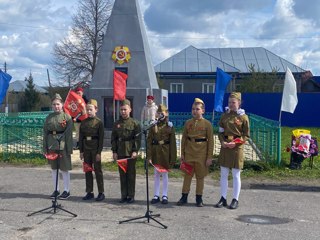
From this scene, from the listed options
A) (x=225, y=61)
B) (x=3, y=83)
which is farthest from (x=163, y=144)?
(x=225, y=61)

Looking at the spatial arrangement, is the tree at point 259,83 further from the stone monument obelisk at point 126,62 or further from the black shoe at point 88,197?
the black shoe at point 88,197

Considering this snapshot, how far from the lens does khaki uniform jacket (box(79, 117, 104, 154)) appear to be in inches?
285

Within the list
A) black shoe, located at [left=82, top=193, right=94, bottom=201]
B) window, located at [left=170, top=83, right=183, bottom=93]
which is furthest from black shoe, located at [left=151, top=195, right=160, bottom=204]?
window, located at [left=170, top=83, right=183, bottom=93]

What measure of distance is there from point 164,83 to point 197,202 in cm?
3598

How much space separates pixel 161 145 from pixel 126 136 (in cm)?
59

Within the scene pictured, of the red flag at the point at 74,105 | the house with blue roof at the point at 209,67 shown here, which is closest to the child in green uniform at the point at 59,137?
the red flag at the point at 74,105

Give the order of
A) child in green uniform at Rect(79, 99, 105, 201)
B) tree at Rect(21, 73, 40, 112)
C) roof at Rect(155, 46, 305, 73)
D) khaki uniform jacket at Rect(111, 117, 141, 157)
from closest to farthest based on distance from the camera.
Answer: khaki uniform jacket at Rect(111, 117, 141, 157), child in green uniform at Rect(79, 99, 105, 201), roof at Rect(155, 46, 305, 73), tree at Rect(21, 73, 40, 112)

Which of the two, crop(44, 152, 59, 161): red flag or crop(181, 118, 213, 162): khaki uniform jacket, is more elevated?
crop(181, 118, 213, 162): khaki uniform jacket

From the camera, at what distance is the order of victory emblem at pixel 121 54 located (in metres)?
13.3

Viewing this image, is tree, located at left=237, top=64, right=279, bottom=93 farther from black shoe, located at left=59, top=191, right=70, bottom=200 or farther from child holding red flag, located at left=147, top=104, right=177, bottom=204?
black shoe, located at left=59, top=191, right=70, bottom=200

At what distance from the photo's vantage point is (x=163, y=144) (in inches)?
277

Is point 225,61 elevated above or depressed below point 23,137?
above

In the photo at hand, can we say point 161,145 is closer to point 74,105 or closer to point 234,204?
point 234,204

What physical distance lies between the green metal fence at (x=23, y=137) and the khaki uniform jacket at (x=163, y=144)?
214 inches
